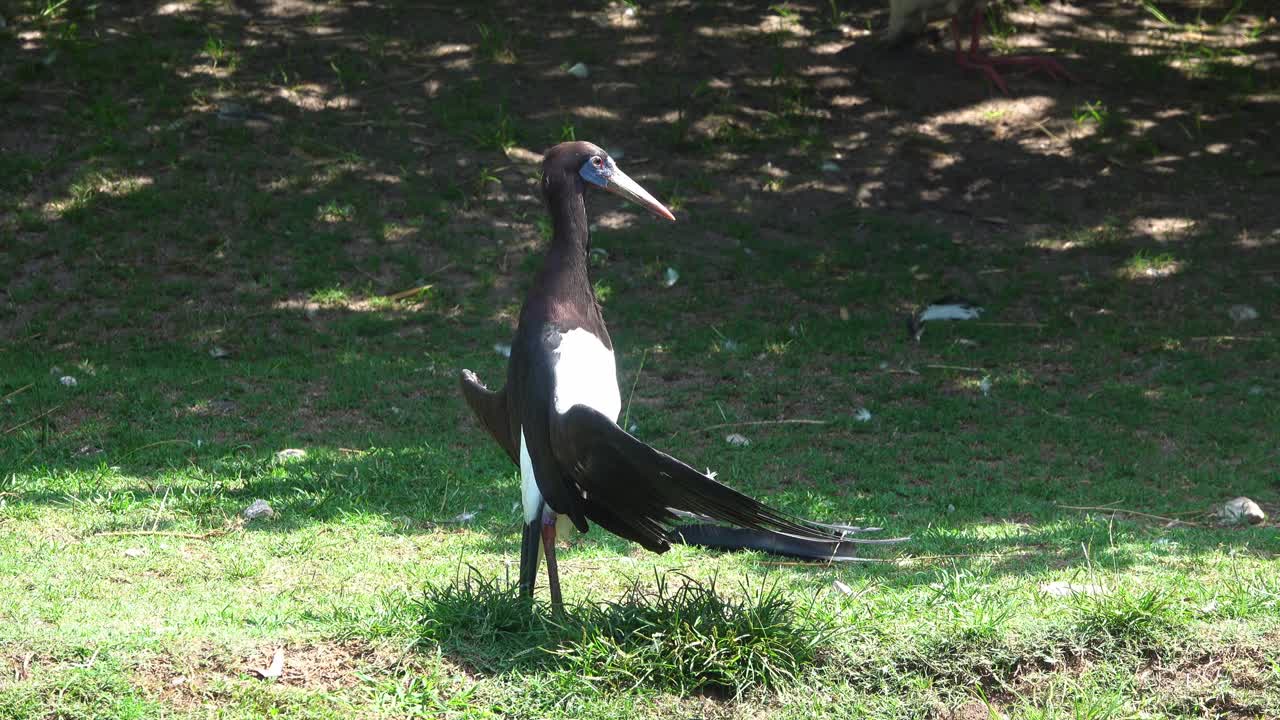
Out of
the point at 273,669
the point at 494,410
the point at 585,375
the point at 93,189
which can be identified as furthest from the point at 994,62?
the point at 273,669

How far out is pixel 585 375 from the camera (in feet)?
12.4

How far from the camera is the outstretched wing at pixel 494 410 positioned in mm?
4207

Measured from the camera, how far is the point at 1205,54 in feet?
36.3

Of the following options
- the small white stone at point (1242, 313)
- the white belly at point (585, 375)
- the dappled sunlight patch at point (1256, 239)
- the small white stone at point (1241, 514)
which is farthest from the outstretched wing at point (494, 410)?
Result: the dappled sunlight patch at point (1256, 239)

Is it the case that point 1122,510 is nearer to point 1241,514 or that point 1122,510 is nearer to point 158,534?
point 1241,514

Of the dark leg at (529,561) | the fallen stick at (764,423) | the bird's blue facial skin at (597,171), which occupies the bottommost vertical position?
the fallen stick at (764,423)

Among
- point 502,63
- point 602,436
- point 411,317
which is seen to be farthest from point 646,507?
point 502,63

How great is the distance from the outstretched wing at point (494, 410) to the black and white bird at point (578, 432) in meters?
0.01

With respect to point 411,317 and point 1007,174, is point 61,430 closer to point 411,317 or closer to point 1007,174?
point 411,317

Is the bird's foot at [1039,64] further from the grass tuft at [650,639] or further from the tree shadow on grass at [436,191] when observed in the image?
the grass tuft at [650,639]

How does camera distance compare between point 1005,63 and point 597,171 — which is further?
point 1005,63

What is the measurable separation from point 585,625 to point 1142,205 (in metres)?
6.94

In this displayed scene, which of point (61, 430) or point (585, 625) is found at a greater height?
point (585, 625)

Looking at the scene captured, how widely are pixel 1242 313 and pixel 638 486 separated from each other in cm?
581
